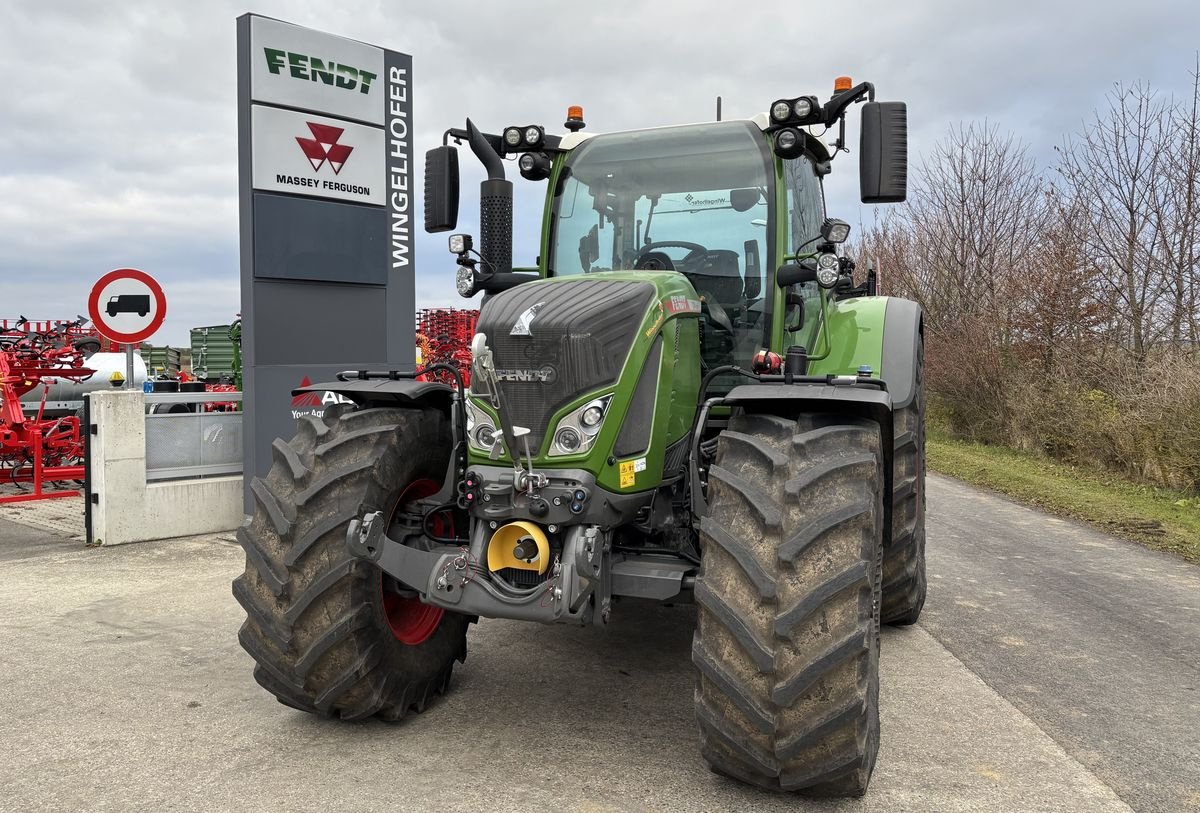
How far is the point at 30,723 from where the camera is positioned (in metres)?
3.88

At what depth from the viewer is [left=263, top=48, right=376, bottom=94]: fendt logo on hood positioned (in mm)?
8398

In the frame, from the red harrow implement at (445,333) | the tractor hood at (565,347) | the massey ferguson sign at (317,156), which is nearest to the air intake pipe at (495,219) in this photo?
the tractor hood at (565,347)

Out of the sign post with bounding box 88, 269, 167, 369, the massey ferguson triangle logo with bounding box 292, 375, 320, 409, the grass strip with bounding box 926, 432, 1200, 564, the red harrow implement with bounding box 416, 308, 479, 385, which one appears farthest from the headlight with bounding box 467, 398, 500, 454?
the red harrow implement with bounding box 416, 308, 479, 385

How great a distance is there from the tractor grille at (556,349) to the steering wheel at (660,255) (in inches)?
39.2

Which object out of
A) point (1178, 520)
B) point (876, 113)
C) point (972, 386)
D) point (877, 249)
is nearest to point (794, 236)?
point (876, 113)

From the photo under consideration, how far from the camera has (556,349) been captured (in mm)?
3523

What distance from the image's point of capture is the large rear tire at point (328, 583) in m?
3.58

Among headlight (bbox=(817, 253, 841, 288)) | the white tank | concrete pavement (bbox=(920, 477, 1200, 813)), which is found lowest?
concrete pavement (bbox=(920, 477, 1200, 813))

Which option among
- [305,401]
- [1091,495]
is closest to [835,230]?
[305,401]

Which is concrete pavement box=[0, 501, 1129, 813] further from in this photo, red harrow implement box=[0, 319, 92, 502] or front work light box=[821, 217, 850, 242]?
red harrow implement box=[0, 319, 92, 502]

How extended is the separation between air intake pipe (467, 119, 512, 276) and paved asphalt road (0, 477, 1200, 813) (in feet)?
6.64

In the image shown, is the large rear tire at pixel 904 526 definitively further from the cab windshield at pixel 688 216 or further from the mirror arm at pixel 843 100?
the mirror arm at pixel 843 100

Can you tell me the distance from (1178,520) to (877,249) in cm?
2156

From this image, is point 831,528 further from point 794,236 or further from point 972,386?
point 972,386
